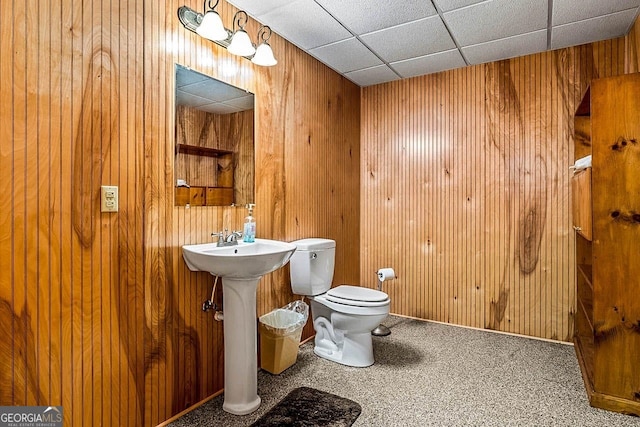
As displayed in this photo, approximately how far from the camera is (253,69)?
243cm

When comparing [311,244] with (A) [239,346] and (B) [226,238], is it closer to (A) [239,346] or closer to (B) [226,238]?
(B) [226,238]

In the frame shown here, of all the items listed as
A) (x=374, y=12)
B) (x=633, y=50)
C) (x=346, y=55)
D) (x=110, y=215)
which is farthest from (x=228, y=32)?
(x=633, y=50)

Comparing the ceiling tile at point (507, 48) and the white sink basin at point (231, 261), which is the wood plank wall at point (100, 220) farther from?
the ceiling tile at point (507, 48)

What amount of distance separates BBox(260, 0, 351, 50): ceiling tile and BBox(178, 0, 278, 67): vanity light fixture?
0.11 metres

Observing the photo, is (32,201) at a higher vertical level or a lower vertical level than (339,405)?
higher

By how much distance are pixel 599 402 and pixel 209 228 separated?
243 centimetres

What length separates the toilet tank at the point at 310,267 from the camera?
2.64 metres

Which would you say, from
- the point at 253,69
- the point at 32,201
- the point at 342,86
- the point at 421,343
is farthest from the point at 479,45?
the point at 32,201

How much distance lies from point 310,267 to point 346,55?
181cm

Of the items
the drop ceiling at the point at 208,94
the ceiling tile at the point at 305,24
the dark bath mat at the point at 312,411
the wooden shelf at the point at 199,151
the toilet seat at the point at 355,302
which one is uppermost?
the ceiling tile at the point at 305,24

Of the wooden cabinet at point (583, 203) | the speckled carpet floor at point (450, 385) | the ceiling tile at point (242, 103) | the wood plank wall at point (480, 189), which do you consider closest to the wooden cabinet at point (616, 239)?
the wooden cabinet at point (583, 203)

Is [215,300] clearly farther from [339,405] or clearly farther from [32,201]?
[32,201]

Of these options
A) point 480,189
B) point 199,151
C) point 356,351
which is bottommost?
point 356,351

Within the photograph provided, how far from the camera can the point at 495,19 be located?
2424 millimetres
